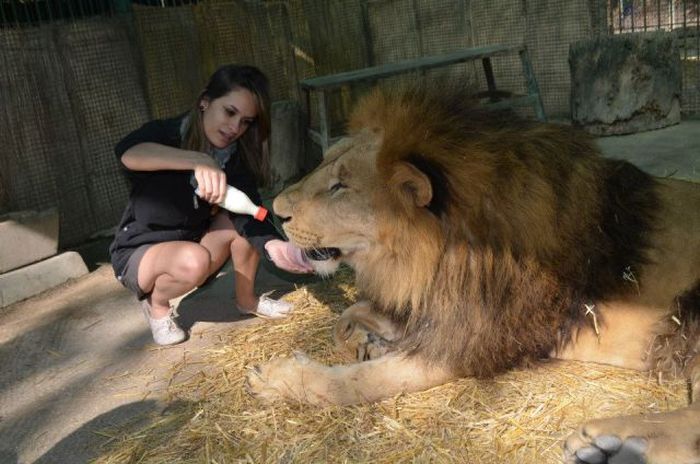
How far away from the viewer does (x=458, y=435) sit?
2486mm

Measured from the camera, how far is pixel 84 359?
3664 millimetres

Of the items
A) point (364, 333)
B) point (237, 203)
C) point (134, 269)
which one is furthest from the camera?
point (134, 269)

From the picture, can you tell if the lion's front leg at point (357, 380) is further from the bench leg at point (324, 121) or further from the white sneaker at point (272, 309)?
the bench leg at point (324, 121)

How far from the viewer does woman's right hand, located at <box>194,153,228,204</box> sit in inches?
123

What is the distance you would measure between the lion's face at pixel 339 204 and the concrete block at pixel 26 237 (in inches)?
110

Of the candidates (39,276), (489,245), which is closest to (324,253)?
(489,245)

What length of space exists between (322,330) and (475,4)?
6566mm

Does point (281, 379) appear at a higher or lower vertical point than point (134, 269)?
lower

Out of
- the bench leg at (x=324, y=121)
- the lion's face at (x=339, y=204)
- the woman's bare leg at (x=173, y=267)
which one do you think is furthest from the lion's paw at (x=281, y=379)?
the bench leg at (x=324, y=121)

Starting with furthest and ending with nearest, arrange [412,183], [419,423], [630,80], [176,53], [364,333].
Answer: [630,80], [176,53], [364,333], [419,423], [412,183]

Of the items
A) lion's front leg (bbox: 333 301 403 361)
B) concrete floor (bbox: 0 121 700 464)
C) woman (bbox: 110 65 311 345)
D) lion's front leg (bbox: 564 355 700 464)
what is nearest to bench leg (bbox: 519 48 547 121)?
concrete floor (bbox: 0 121 700 464)

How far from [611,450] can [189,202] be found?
232 cm

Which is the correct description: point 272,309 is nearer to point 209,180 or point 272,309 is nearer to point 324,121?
point 209,180

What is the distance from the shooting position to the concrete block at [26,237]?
4672 millimetres
